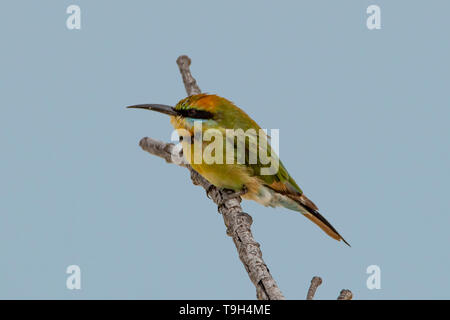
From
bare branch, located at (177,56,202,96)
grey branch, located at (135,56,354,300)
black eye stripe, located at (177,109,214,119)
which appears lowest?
grey branch, located at (135,56,354,300)

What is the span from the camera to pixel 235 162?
3342mm

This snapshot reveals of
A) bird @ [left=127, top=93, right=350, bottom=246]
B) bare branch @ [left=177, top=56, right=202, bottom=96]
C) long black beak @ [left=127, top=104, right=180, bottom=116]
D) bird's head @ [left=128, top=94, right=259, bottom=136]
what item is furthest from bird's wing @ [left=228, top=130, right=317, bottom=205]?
bare branch @ [left=177, top=56, right=202, bottom=96]

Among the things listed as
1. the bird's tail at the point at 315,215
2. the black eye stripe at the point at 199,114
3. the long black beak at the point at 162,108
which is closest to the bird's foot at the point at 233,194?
the bird's tail at the point at 315,215

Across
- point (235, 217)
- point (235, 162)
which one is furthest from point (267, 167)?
point (235, 217)

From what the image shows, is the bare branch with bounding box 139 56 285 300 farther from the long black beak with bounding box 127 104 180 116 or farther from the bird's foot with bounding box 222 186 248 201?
the long black beak with bounding box 127 104 180 116

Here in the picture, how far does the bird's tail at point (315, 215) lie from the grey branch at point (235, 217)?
16.5 inches

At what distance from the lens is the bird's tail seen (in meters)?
3.36

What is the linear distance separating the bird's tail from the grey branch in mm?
419

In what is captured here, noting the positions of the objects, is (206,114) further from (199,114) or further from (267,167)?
(267,167)

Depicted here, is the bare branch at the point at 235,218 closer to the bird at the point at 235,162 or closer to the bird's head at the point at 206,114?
the bird at the point at 235,162

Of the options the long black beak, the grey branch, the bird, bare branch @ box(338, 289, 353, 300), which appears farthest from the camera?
the long black beak
